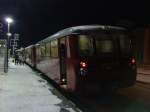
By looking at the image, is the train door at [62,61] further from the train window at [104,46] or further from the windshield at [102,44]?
the train window at [104,46]

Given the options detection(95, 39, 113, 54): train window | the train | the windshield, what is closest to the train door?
the train

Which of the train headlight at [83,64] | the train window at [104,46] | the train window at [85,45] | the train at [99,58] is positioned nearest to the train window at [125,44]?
the train at [99,58]

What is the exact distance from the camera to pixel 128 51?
13359 millimetres

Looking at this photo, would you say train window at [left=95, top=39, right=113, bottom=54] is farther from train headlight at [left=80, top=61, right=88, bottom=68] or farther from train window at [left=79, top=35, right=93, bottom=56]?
train headlight at [left=80, top=61, right=88, bottom=68]

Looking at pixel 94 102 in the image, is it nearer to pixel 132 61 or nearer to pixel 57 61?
pixel 132 61

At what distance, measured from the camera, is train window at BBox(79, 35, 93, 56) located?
1298 cm

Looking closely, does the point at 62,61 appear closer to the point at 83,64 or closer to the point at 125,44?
the point at 83,64

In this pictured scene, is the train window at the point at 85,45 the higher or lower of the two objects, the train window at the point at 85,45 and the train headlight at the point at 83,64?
the higher

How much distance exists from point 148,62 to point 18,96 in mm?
32639

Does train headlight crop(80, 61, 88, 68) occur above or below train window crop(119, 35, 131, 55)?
below

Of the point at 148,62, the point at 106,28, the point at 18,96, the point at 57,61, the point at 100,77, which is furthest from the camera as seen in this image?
the point at 148,62

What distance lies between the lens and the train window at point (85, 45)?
12977 millimetres

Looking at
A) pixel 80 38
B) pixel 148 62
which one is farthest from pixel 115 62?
pixel 148 62

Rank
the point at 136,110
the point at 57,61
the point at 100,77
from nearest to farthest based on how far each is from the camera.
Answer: the point at 136,110 < the point at 100,77 < the point at 57,61
